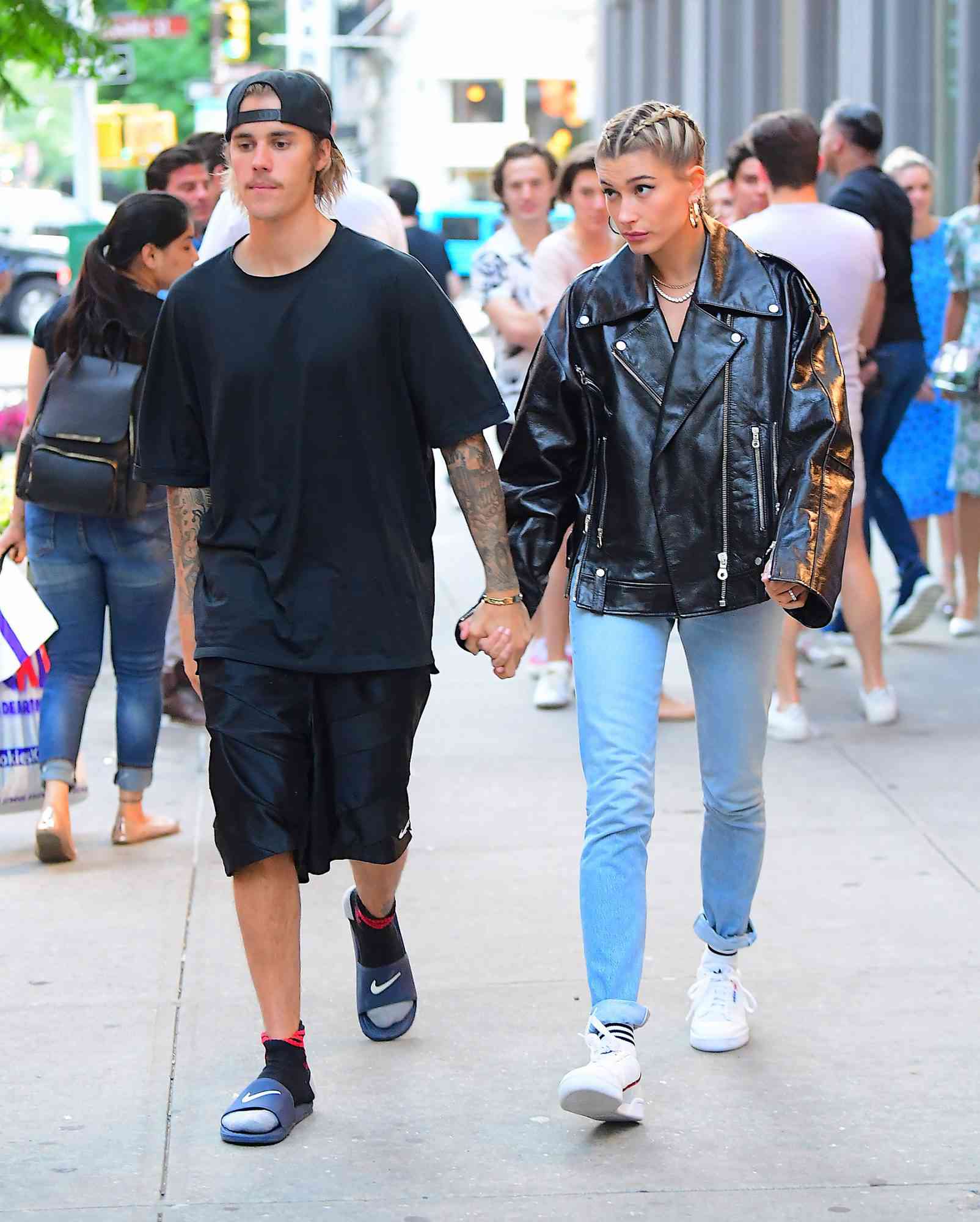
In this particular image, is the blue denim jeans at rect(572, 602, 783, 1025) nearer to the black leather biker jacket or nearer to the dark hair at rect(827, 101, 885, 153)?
the black leather biker jacket

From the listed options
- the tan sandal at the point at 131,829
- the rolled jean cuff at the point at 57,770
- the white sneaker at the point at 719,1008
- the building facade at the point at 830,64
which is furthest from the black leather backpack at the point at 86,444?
the building facade at the point at 830,64

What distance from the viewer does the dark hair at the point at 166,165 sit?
7215 mm

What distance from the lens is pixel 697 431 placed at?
394 cm

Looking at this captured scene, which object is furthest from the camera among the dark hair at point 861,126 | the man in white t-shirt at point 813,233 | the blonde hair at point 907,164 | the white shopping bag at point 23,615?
the blonde hair at point 907,164

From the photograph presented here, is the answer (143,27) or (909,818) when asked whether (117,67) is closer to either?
(143,27)

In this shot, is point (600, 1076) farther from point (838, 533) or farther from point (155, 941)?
point (155, 941)

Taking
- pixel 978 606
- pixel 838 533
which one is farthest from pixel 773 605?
pixel 978 606

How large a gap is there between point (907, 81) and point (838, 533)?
12.9m

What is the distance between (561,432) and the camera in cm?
402

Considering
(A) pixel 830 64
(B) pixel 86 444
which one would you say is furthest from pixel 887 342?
(A) pixel 830 64

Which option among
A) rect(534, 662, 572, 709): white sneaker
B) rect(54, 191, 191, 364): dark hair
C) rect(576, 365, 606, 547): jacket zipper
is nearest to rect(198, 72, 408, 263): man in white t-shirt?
rect(54, 191, 191, 364): dark hair

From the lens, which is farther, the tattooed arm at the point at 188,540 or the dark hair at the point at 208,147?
the dark hair at the point at 208,147

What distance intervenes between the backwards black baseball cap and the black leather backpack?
202cm

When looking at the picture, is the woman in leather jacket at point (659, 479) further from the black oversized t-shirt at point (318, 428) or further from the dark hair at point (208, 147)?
the dark hair at point (208, 147)
